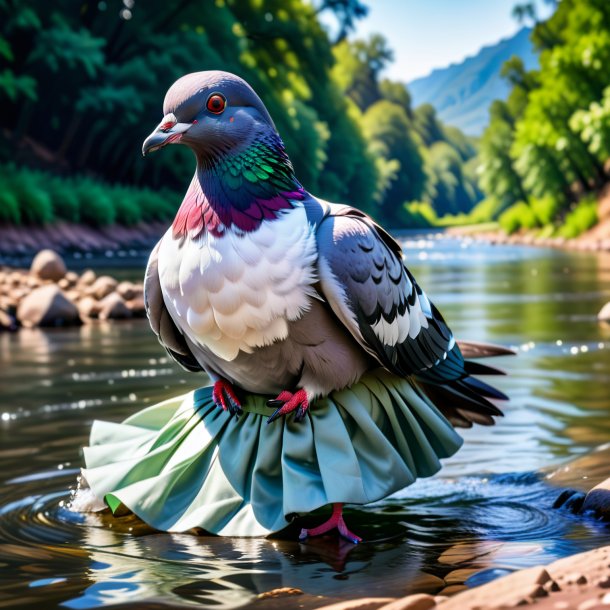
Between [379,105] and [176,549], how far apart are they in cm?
9700

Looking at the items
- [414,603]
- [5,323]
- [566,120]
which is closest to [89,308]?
[5,323]

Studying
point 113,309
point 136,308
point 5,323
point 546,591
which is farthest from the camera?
point 136,308

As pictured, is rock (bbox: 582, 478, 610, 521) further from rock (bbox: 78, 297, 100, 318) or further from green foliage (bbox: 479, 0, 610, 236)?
green foliage (bbox: 479, 0, 610, 236)

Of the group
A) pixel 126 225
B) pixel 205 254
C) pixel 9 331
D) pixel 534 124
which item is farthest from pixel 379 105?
pixel 205 254

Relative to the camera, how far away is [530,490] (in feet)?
12.6

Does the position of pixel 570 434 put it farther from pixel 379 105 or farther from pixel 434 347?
pixel 379 105

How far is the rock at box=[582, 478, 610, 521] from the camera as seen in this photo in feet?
11.3

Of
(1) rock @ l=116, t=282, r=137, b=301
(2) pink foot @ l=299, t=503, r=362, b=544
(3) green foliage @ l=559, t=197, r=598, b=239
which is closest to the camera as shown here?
(2) pink foot @ l=299, t=503, r=362, b=544

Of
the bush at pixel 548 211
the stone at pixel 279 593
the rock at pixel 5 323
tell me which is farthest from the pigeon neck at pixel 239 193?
the bush at pixel 548 211

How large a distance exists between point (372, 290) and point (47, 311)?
7.16 meters

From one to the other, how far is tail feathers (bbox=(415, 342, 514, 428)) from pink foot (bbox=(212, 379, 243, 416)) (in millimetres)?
653

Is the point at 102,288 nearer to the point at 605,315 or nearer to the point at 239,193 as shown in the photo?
the point at 605,315

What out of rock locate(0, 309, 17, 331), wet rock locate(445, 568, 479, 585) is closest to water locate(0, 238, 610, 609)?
wet rock locate(445, 568, 479, 585)

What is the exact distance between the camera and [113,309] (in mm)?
10430
